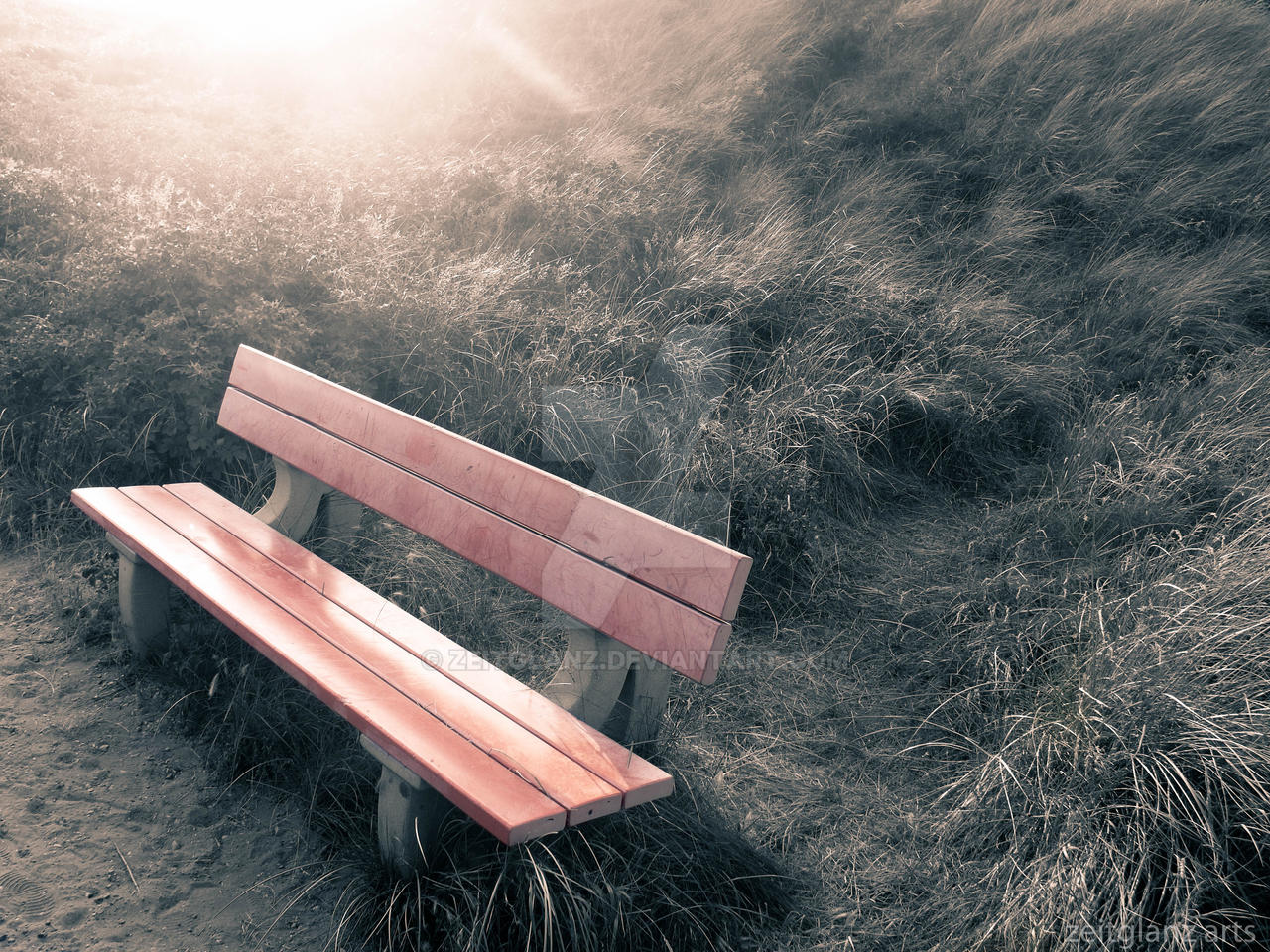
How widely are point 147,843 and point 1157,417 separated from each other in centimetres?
427

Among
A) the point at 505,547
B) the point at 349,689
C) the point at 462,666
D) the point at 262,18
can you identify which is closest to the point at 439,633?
the point at 462,666

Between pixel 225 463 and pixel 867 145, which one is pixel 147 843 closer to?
pixel 225 463

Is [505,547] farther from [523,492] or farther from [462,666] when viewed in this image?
[462,666]

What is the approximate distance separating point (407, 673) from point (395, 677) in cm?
4

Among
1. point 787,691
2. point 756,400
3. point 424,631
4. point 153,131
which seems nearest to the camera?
point 424,631

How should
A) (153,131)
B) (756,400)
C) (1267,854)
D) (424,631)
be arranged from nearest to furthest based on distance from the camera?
1. (1267,854)
2. (424,631)
3. (756,400)
4. (153,131)

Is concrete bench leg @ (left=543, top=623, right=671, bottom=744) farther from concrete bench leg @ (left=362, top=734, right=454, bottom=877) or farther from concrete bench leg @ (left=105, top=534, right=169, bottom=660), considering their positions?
concrete bench leg @ (left=105, top=534, right=169, bottom=660)

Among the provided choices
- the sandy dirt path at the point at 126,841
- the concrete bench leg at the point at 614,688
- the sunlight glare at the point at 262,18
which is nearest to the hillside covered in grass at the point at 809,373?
the sandy dirt path at the point at 126,841

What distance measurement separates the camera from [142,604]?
9.41ft

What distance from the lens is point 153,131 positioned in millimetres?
6219

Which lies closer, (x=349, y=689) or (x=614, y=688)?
→ (x=349, y=689)

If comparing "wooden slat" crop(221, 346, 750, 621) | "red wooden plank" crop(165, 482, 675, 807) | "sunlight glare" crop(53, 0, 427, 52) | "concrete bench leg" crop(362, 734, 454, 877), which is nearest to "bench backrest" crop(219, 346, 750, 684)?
"wooden slat" crop(221, 346, 750, 621)

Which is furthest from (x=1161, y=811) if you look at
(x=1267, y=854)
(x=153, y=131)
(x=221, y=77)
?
(x=221, y=77)

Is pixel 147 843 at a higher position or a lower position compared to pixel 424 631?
lower
